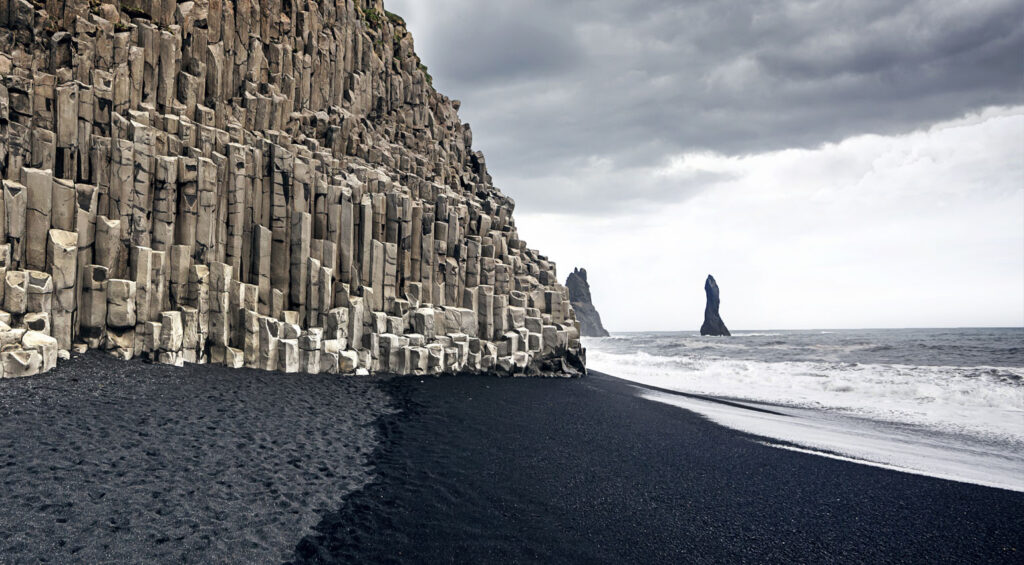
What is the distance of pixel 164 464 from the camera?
805cm

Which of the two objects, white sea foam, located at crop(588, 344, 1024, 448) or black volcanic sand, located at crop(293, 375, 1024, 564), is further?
white sea foam, located at crop(588, 344, 1024, 448)

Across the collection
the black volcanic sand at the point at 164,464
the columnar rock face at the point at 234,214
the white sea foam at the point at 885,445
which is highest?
the columnar rock face at the point at 234,214

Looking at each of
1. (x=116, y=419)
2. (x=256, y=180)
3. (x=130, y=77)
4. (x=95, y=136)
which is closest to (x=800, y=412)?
(x=116, y=419)

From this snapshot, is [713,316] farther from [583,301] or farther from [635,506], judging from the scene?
[635,506]

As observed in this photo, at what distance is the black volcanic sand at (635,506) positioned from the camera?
6.41 meters

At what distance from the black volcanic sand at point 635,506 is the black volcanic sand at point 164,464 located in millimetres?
830

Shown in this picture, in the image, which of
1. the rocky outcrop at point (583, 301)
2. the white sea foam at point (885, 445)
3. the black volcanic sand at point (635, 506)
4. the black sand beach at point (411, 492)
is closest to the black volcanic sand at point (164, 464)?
the black sand beach at point (411, 492)

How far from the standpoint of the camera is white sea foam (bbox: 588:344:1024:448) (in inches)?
643

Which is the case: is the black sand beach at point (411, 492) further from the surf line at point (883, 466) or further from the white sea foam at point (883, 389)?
the white sea foam at point (883, 389)

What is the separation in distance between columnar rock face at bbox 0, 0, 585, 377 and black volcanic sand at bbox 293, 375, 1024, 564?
26.6 feet

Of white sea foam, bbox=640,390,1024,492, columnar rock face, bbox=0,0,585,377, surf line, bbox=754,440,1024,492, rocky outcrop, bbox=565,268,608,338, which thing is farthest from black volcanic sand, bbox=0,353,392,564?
rocky outcrop, bbox=565,268,608,338

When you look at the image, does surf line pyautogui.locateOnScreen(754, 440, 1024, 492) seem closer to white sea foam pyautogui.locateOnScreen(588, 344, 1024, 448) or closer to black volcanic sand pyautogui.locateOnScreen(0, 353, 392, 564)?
white sea foam pyautogui.locateOnScreen(588, 344, 1024, 448)

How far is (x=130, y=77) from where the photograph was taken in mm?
16516

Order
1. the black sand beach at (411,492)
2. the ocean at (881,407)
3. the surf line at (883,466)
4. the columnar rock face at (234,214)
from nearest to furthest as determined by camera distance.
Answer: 1. the black sand beach at (411,492)
2. the surf line at (883,466)
3. the ocean at (881,407)
4. the columnar rock face at (234,214)
